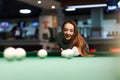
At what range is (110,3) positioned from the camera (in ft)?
12.3

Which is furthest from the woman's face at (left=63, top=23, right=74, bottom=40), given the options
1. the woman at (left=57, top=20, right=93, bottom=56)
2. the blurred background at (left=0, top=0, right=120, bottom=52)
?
the blurred background at (left=0, top=0, right=120, bottom=52)

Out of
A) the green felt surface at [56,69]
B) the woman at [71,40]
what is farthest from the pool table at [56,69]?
the woman at [71,40]

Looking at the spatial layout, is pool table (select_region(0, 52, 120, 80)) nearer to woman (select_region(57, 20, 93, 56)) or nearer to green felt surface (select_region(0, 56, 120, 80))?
green felt surface (select_region(0, 56, 120, 80))

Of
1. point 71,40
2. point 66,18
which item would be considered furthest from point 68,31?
point 66,18

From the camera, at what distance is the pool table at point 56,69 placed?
4.10 ft

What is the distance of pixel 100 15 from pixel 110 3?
1.38 meters

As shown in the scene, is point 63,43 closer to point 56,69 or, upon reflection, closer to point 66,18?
point 56,69

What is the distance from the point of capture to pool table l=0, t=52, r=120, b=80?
1251 mm

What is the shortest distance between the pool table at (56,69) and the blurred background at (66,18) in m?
1.80

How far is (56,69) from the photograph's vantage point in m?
1.26

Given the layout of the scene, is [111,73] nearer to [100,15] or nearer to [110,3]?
[110,3]

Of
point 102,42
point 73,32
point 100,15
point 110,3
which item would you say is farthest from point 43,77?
point 100,15

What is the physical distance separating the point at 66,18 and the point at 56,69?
2.41 meters

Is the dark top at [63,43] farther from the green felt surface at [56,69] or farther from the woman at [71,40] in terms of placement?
the green felt surface at [56,69]
